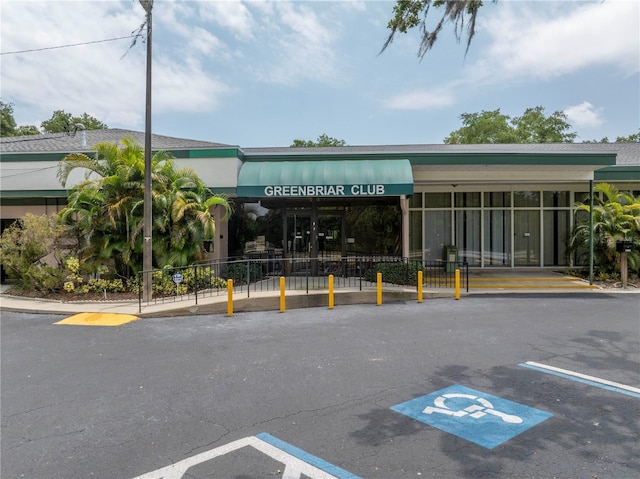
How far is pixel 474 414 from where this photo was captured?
4547 mm

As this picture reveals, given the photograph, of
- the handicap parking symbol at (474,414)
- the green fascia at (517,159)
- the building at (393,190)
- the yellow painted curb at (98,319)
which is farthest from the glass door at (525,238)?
the yellow painted curb at (98,319)

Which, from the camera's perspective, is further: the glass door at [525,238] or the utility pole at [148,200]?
the glass door at [525,238]

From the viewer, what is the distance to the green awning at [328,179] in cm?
1341

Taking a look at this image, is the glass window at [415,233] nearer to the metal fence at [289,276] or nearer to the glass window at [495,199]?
the metal fence at [289,276]

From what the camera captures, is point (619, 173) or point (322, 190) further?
point (619, 173)

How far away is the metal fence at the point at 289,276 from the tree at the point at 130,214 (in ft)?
2.13

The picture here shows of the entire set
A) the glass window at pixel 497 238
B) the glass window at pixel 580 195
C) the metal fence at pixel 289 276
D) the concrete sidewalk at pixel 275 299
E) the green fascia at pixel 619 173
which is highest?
the green fascia at pixel 619 173

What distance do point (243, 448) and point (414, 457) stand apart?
1.55 metres

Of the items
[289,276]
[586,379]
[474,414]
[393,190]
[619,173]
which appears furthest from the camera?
[619,173]

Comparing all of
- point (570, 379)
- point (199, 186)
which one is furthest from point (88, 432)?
point (199, 186)

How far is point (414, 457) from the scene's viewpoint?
3.69m

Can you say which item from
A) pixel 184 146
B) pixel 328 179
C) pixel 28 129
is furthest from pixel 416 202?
pixel 28 129

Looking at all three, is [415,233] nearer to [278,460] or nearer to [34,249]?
[34,249]

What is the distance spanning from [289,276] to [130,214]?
19.8 ft
